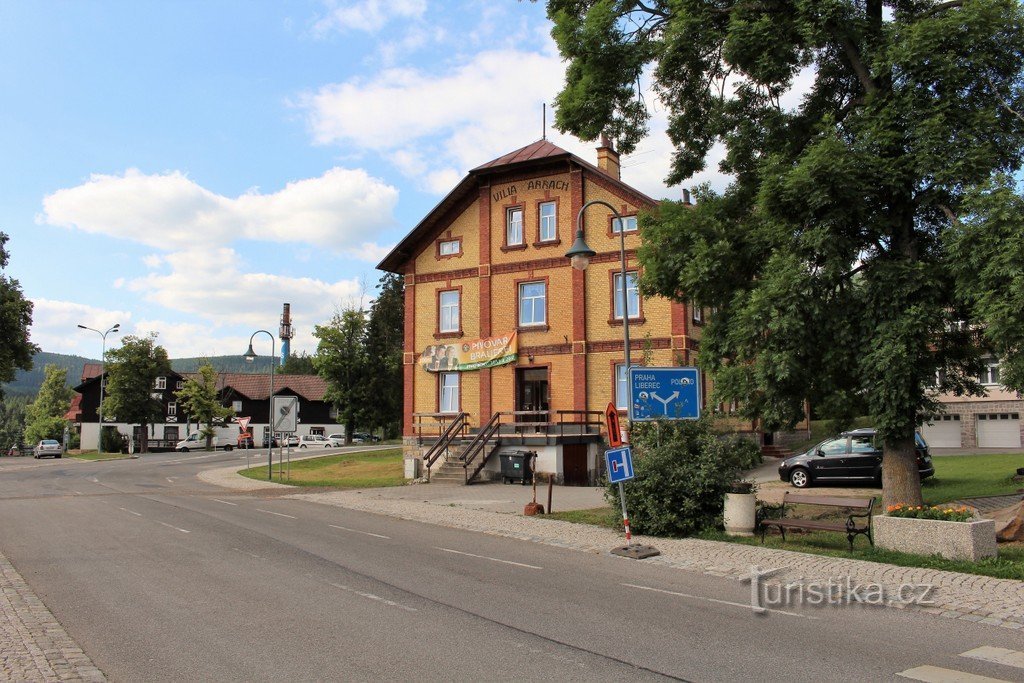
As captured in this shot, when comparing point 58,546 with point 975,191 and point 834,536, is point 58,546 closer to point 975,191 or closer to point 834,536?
point 834,536

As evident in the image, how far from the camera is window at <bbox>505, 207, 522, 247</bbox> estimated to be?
30.5 m

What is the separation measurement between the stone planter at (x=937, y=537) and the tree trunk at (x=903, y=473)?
267cm

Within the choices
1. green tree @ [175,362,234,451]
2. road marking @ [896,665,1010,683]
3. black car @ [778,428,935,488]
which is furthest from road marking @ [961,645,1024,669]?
green tree @ [175,362,234,451]

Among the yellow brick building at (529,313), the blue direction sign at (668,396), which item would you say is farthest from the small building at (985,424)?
the blue direction sign at (668,396)

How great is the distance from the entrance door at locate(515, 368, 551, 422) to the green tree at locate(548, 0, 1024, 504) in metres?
14.2

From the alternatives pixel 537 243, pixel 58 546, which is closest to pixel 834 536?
pixel 58 546

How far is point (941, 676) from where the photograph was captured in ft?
19.7

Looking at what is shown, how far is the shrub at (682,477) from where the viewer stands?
1386cm

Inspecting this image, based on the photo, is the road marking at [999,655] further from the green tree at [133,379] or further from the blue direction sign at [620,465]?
the green tree at [133,379]

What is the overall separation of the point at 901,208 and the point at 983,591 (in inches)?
287

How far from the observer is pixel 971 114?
1286 centimetres

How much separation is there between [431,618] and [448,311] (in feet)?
81.0

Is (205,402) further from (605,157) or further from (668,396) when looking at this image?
(668,396)

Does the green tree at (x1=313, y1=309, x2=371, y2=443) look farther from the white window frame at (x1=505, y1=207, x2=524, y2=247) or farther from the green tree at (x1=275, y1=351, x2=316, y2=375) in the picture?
the green tree at (x1=275, y1=351, x2=316, y2=375)
